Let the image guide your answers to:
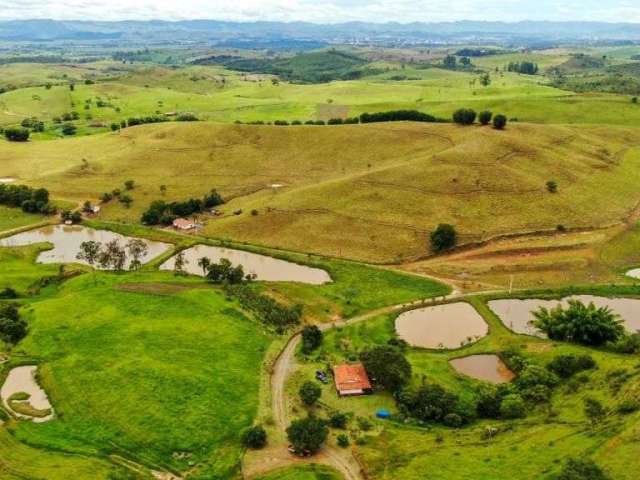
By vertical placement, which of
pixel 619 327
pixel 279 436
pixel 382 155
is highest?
pixel 382 155

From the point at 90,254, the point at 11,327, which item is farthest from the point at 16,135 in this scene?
the point at 11,327

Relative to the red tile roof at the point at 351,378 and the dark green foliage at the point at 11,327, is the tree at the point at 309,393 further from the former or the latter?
the dark green foliage at the point at 11,327

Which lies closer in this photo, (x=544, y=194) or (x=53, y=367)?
(x=53, y=367)

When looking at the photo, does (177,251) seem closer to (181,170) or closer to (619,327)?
(181,170)

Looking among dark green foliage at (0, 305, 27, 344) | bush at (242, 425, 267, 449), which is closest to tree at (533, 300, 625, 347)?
bush at (242, 425, 267, 449)

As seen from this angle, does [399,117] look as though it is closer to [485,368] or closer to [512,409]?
[485,368]

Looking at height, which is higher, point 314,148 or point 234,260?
point 314,148

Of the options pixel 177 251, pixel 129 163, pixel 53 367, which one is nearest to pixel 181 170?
pixel 129 163
